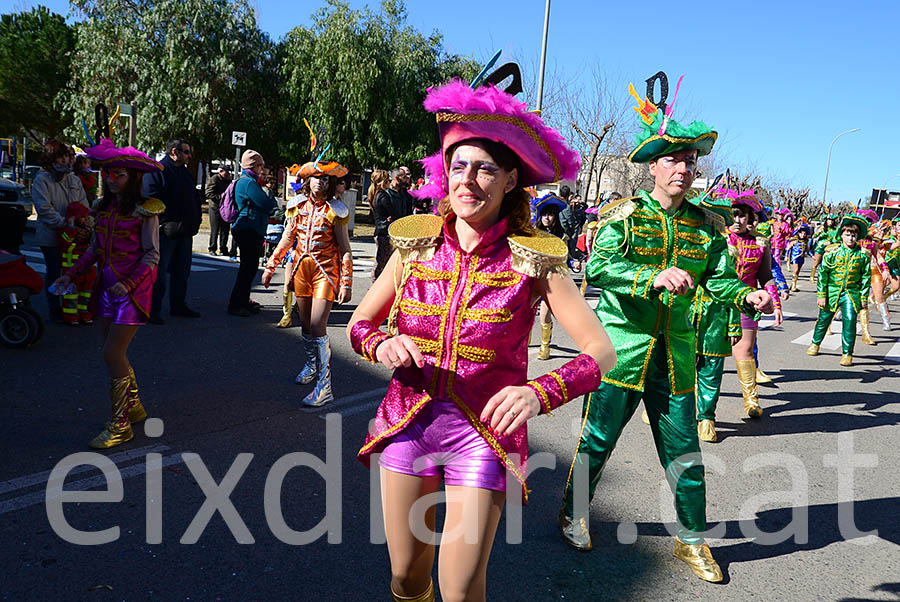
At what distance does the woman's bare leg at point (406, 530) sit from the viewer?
85.4 inches

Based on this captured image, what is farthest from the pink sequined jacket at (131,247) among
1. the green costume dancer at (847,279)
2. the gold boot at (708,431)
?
the green costume dancer at (847,279)

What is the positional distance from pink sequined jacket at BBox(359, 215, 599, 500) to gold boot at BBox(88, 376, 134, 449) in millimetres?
2987

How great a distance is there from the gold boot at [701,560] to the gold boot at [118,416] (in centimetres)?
349

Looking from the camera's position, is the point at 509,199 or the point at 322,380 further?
the point at 322,380

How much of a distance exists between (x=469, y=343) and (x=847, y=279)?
9.20 meters

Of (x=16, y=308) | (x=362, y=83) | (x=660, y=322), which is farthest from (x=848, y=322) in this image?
(x=362, y=83)

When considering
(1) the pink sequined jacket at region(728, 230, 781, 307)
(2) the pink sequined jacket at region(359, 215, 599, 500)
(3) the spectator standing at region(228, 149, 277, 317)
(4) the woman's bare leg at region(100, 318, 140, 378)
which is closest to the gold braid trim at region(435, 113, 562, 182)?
(2) the pink sequined jacket at region(359, 215, 599, 500)

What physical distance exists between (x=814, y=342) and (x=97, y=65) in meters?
27.5

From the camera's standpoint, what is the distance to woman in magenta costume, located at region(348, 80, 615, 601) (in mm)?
2111

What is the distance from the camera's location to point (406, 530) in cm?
216

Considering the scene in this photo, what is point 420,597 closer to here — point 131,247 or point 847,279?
point 131,247

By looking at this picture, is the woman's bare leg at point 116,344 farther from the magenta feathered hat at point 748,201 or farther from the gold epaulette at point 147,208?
the magenta feathered hat at point 748,201

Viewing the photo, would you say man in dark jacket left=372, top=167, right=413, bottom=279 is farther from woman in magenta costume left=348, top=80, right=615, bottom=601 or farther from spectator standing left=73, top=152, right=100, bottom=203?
woman in magenta costume left=348, top=80, right=615, bottom=601

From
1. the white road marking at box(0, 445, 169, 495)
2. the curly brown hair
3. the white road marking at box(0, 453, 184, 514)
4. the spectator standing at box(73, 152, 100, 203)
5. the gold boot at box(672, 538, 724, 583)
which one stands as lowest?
the gold boot at box(672, 538, 724, 583)
